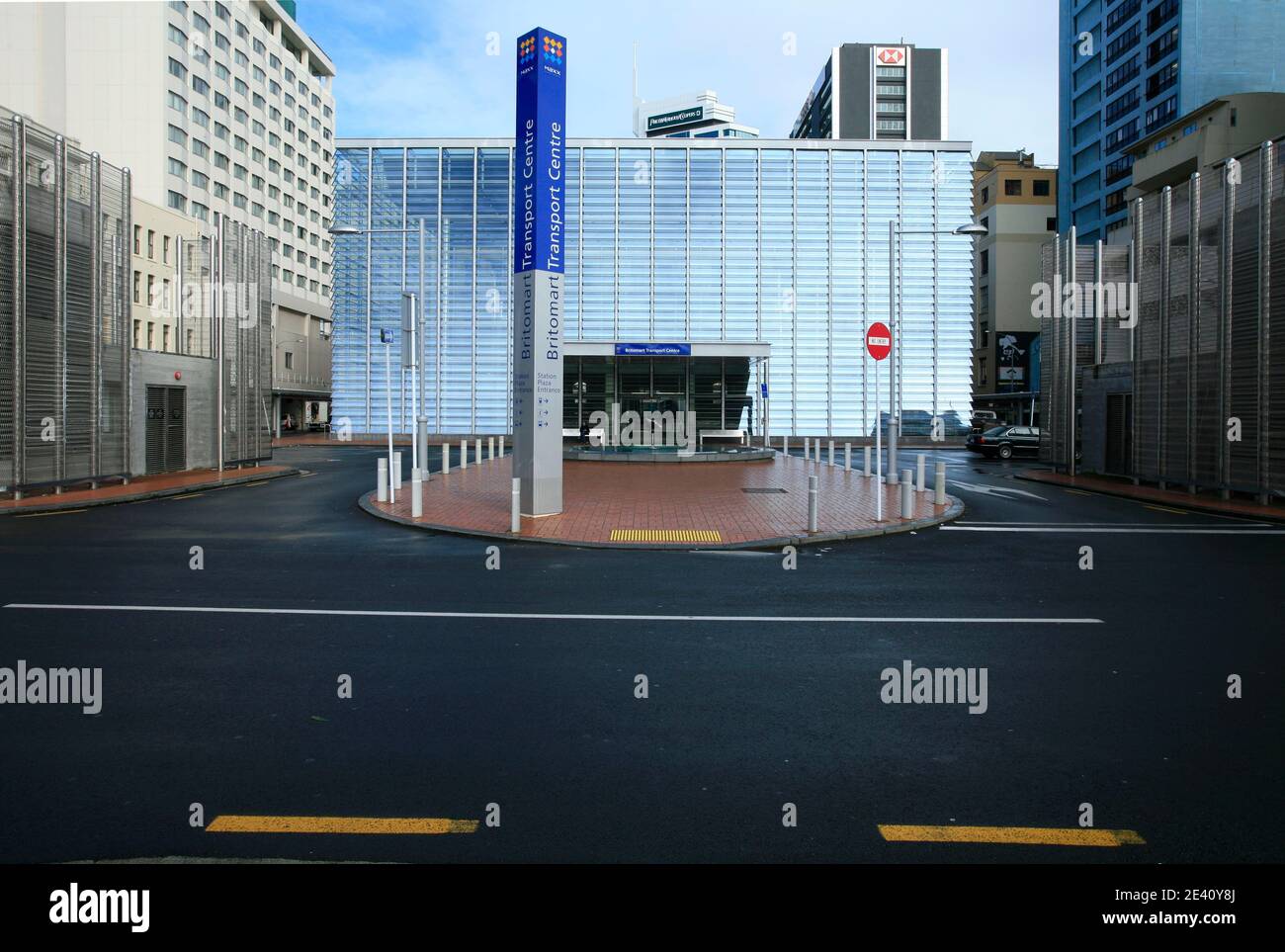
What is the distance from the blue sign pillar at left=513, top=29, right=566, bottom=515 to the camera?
16.5 meters

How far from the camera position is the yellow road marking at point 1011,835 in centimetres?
402

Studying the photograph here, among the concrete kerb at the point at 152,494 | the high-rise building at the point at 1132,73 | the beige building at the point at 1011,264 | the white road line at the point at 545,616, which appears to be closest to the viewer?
the white road line at the point at 545,616

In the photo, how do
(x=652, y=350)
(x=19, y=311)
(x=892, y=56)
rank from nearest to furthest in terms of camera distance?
(x=19, y=311)
(x=652, y=350)
(x=892, y=56)

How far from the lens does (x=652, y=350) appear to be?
41406 mm

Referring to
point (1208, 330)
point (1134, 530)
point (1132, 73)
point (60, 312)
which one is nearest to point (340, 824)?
point (1134, 530)

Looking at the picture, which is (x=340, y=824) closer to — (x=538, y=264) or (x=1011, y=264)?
(x=538, y=264)

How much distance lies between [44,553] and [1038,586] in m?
12.4

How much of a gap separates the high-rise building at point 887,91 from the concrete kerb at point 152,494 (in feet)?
336

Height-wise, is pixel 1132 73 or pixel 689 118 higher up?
pixel 689 118

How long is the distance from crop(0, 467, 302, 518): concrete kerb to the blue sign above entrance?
56.3 feet

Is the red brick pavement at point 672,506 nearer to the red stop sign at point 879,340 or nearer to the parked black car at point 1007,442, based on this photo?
the red stop sign at point 879,340

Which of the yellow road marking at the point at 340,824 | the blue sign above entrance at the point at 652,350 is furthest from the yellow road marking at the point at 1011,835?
the blue sign above entrance at the point at 652,350

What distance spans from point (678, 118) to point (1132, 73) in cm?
7942

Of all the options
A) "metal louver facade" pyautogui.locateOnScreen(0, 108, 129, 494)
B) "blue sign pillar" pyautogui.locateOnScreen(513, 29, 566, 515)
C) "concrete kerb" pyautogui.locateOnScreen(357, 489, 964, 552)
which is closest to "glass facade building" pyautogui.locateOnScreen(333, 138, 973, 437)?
"metal louver facade" pyautogui.locateOnScreen(0, 108, 129, 494)
